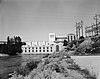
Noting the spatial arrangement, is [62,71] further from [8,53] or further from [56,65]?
[8,53]

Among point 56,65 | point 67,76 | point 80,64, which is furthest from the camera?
point 80,64

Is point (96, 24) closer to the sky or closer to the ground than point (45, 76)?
closer to the sky

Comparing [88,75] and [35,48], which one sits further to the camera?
[35,48]

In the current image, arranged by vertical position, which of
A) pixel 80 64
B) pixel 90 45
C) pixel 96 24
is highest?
pixel 96 24

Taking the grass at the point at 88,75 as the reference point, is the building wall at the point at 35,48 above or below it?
above

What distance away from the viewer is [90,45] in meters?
4.95

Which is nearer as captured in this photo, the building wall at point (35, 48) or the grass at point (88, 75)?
the grass at point (88, 75)

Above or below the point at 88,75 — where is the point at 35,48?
above

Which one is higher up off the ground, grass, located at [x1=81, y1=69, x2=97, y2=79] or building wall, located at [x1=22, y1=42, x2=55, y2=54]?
building wall, located at [x1=22, y1=42, x2=55, y2=54]

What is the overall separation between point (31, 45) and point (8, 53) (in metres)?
6.24

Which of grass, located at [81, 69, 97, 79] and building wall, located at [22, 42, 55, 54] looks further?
building wall, located at [22, 42, 55, 54]

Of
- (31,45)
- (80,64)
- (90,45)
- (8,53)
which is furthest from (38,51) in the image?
(80,64)

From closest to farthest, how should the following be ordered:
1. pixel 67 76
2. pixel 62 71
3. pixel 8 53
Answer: pixel 67 76, pixel 62 71, pixel 8 53

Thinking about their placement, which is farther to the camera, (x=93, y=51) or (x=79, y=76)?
(x=93, y=51)
